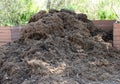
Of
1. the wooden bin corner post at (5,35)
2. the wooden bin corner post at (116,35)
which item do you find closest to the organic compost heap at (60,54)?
the wooden bin corner post at (116,35)

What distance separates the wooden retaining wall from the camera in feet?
24.0

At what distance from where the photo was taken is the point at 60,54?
246 inches

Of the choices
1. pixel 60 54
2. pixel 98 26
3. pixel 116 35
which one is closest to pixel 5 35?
pixel 98 26

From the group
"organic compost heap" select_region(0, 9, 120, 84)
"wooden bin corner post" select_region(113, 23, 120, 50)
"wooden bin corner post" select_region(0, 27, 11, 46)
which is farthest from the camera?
"wooden bin corner post" select_region(0, 27, 11, 46)

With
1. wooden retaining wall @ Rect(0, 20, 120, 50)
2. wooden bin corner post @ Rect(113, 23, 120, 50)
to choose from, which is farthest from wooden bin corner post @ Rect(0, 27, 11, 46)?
wooden bin corner post @ Rect(113, 23, 120, 50)

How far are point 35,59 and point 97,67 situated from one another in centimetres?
130

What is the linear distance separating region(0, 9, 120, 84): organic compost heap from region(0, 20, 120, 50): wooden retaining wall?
33 centimetres

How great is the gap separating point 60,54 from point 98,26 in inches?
84.9

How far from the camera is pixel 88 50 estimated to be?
6738mm

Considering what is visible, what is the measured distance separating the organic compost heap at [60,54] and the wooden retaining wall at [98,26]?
332mm

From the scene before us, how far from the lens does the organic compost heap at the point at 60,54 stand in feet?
18.3

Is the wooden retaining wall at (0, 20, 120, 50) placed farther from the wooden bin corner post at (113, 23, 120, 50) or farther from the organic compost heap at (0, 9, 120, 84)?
the organic compost heap at (0, 9, 120, 84)

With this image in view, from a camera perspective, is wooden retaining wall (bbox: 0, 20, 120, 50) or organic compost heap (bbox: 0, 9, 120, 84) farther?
wooden retaining wall (bbox: 0, 20, 120, 50)

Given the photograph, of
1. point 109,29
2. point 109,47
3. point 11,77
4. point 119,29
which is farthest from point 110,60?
point 11,77
